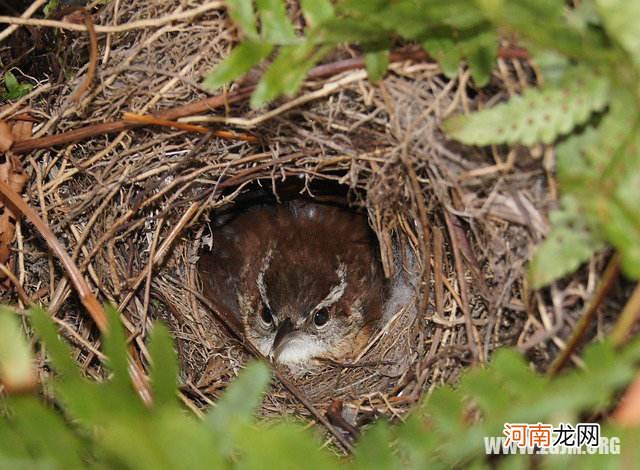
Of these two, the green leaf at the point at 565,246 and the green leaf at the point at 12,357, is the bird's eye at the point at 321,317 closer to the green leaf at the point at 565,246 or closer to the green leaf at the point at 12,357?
the green leaf at the point at 565,246

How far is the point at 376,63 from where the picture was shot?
206cm

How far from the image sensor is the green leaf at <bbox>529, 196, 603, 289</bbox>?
1.72 metres

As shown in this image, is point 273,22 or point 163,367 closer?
point 163,367

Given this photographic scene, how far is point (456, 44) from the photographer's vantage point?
1.93 meters

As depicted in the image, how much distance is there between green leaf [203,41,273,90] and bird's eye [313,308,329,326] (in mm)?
2182

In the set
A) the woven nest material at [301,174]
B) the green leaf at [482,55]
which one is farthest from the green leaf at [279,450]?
the green leaf at [482,55]

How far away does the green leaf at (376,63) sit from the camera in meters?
2.06

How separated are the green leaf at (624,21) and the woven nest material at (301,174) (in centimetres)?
38

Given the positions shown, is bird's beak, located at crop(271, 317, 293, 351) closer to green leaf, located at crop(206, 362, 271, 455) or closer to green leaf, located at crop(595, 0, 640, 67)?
green leaf, located at crop(206, 362, 271, 455)

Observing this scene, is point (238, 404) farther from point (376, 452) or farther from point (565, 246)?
point (565, 246)

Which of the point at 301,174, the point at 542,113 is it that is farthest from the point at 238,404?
the point at 301,174

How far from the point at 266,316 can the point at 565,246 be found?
2.44 metres

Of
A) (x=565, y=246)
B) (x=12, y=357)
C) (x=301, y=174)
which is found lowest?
(x=301, y=174)

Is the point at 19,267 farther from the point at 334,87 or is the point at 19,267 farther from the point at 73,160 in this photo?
the point at 334,87
